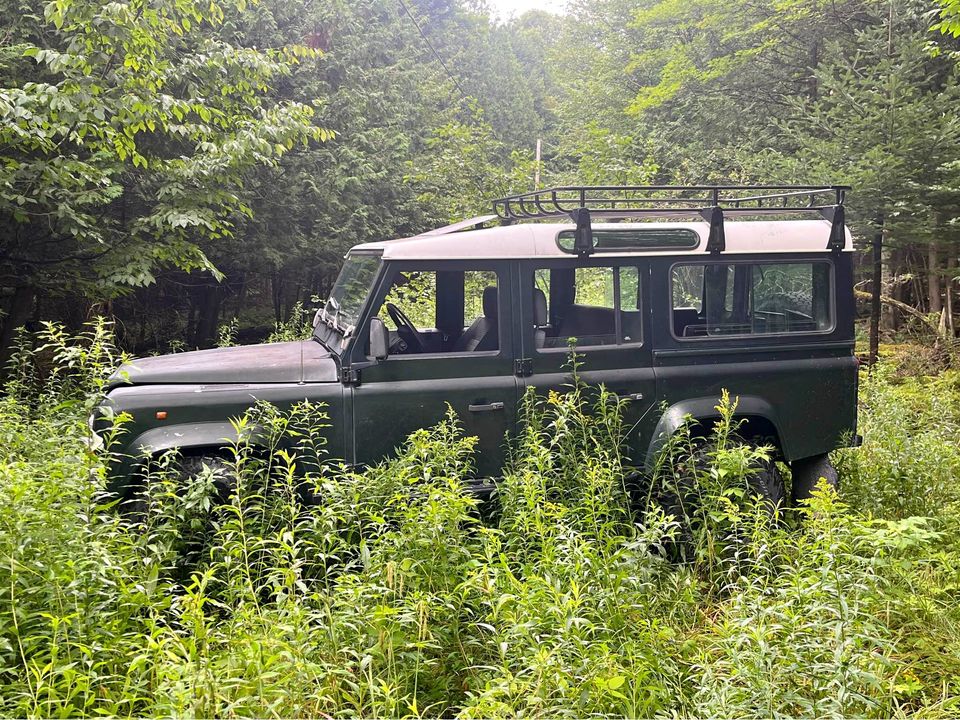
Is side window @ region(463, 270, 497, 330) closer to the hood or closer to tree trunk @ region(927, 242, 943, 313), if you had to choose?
the hood

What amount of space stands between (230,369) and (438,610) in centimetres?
249

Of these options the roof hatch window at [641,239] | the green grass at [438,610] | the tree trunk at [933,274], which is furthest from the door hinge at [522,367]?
the tree trunk at [933,274]

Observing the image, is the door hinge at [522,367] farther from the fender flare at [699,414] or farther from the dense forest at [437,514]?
the fender flare at [699,414]

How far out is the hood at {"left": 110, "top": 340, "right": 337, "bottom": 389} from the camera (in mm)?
5195

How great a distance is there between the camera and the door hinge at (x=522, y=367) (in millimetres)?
5617

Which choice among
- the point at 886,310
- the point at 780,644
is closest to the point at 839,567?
the point at 780,644

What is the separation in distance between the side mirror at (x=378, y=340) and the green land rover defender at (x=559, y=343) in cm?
1

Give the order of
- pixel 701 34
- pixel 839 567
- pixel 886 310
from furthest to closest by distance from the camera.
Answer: pixel 701 34
pixel 886 310
pixel 839 567

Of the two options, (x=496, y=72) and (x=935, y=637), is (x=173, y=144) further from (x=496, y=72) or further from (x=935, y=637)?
(x=496, y=72)

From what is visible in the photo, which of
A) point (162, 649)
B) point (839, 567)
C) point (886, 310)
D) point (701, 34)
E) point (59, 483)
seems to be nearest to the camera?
point (162, 649)

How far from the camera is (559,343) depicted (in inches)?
229

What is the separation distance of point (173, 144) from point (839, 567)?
37.7ft

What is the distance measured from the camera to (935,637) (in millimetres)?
4188

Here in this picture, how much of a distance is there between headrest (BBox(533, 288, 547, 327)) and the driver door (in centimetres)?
20
